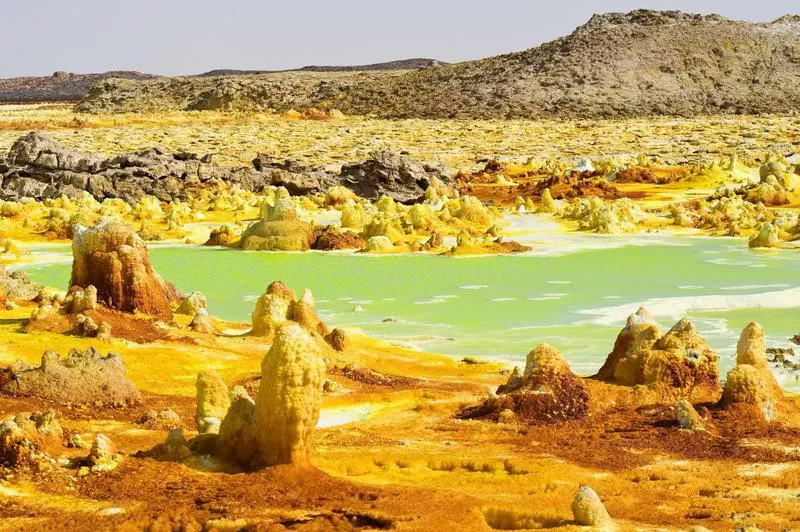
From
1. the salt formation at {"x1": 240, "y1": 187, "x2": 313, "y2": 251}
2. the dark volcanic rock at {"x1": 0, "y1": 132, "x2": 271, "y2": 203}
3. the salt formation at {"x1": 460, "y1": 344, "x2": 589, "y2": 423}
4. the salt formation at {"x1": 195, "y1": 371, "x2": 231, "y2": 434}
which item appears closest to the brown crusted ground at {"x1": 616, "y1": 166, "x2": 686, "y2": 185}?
the dark volcanic rock at {"x1": 0, "y1": 132, "x2": 271, "y2": 203}

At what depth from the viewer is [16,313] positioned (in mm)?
9852

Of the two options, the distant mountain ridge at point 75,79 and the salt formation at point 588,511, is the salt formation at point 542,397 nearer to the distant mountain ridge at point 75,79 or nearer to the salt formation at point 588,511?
the salt formation at point 588,511

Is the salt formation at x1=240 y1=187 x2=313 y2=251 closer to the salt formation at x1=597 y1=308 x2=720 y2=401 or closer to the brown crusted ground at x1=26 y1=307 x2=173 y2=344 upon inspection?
the brown crusted ground at x1=26 y1=307 x2=173 y2=344

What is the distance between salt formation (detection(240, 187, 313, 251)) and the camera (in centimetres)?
Answer: 1781

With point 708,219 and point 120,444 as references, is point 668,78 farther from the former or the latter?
point 120,444

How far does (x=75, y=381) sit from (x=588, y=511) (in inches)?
134

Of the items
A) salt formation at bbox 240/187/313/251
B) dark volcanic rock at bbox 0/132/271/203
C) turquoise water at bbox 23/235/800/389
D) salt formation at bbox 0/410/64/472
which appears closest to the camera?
salt formation at bbox 0/410/64/472

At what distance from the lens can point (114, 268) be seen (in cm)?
980

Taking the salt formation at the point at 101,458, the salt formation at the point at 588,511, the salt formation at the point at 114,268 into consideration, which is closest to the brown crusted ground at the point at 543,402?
the salt formation at the point at 588,511

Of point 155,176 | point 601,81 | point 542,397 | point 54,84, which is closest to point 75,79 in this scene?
point 54,84

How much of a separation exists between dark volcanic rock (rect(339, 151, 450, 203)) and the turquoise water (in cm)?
579

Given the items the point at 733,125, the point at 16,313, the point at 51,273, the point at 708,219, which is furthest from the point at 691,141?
the point at 16,313

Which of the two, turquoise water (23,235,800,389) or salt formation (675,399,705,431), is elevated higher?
salt formation (675,399,705,431)

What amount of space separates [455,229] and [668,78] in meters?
36.7
